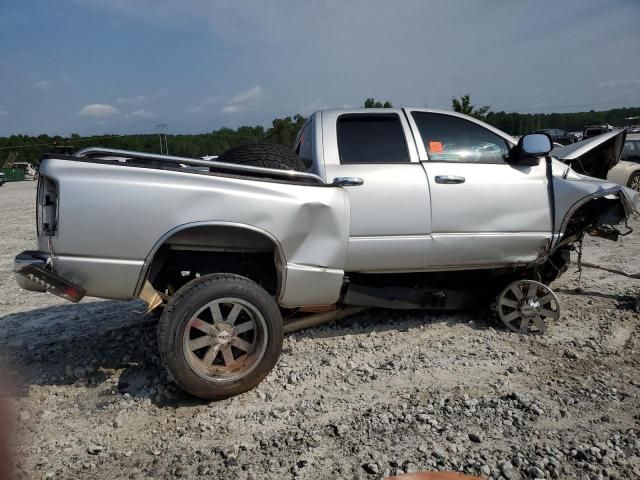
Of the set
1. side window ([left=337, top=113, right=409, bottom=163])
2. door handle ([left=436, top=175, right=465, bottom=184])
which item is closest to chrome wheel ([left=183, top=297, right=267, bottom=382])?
side window ([left=337, top=113, right=409, bottom=163])

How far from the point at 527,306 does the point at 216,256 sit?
9.23ft

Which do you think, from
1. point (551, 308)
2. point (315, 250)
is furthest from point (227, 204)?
point (551, 308)

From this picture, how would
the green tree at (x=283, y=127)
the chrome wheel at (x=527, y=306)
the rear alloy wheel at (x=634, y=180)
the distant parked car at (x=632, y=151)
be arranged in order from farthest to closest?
the green tree at (x=283, y=127) → the distant parked car at (x=632, y=151) → the rear alloy wheel at (x=634, y=180) → the chrome wheel at (x=527, y=306)

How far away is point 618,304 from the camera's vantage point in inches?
205

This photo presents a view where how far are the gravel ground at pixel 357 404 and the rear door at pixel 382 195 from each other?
0.82 m

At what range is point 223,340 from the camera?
3.40 m

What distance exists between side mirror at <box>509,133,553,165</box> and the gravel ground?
156 centimetres

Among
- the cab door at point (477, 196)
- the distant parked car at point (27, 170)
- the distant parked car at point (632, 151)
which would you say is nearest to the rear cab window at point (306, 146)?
the cab door at point (477, 196)

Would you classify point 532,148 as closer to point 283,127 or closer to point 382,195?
point 382,195

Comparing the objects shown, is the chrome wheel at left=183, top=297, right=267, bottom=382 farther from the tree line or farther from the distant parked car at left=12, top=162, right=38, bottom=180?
the distant parked car at left=12, top=162, right=38, bottom=180

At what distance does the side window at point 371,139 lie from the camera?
4.25m

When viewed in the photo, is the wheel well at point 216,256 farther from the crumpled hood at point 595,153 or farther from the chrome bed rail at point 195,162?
the crumpled hood at point 595,153

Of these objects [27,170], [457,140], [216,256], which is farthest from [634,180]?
[27,170]

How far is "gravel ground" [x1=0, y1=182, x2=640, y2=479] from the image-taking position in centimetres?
274
